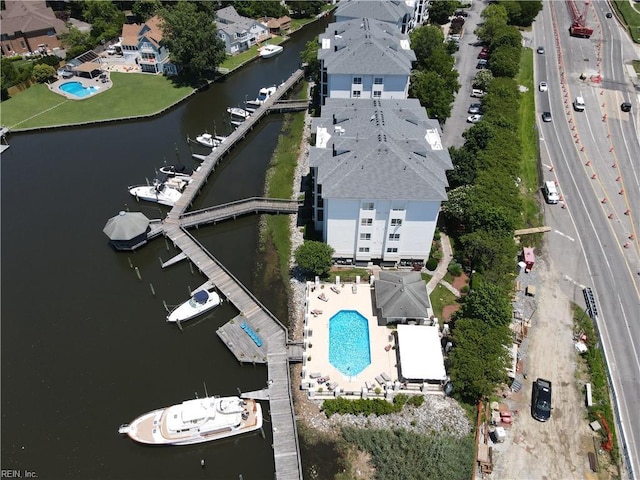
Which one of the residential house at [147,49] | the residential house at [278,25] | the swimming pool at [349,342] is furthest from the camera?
the residential house at [278,25]

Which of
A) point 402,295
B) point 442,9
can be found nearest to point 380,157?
point 402,295

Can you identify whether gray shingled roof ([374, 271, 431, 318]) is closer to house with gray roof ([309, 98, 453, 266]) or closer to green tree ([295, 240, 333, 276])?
house with gray roof ([309, 98, 453, 266])

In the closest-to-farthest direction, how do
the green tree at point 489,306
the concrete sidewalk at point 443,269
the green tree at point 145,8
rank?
the green tree at point 489,306 < the concrete sidewalk at point 443,269 < the green tree at point 145,8

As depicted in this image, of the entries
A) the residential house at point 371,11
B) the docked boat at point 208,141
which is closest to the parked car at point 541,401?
the docked boat at point 208,141

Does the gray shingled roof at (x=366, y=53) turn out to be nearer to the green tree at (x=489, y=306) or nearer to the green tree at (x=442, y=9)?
the green tree at (x=489, y=306)

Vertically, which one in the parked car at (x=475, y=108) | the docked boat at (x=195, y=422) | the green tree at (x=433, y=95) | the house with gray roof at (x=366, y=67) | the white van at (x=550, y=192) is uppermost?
the house with gray roof at (x=366, y=67)

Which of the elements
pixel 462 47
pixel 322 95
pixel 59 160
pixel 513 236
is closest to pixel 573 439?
pixel 513 236
